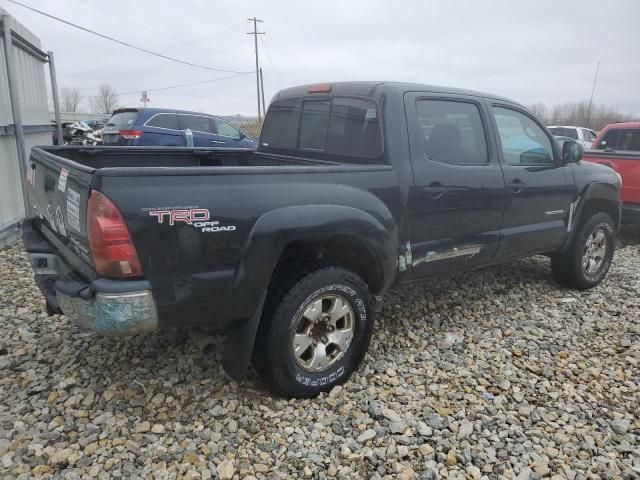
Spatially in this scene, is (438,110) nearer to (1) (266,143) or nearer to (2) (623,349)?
(1) (266,143)

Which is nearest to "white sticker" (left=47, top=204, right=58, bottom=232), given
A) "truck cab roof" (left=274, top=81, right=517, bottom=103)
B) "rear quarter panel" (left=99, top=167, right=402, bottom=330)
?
"rear quarter panel" (left=99, top=167, right=402, bottom=330)

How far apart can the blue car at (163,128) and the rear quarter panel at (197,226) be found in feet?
28.3

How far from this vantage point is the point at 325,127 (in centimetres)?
366

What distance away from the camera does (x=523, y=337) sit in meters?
3.89

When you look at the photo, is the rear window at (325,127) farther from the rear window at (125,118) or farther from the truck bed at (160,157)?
the rear window at (125,118)

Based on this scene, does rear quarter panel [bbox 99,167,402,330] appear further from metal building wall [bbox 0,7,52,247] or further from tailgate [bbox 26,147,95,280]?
metal building wall [bbox 0,7,52,247]

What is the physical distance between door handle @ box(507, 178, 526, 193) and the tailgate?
9.72 ft

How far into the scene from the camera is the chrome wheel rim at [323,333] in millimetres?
2877

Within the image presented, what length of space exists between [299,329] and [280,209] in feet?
2.45

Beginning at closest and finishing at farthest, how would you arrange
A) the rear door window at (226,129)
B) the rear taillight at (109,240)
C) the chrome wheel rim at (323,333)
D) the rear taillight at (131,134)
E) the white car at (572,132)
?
the rear taillight at (109,240) → the chrome wheel rim at (323,333) → the rear taillight at (131,134) → the rear door window at (226,129) → the white car at (572,132)

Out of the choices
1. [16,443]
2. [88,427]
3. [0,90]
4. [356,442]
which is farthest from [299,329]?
[0,90]

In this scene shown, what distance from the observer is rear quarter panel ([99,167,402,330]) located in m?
2.25

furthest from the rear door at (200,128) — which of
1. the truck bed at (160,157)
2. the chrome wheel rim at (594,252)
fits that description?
the chrome wheel rim at (594,252)

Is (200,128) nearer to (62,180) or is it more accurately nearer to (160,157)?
(160,157)
